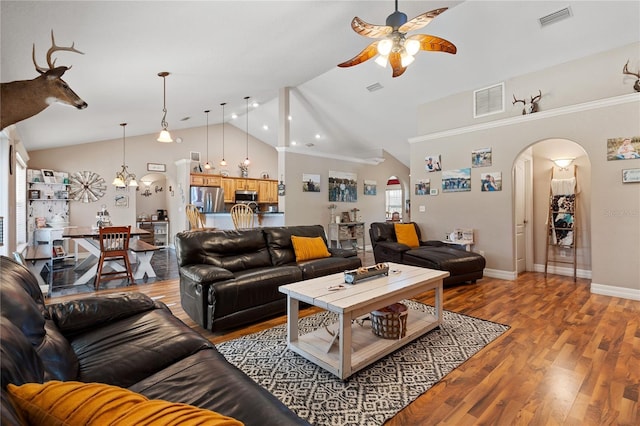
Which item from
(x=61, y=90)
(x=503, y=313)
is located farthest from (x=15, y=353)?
(x=503, y=313)

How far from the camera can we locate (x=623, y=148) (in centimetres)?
385

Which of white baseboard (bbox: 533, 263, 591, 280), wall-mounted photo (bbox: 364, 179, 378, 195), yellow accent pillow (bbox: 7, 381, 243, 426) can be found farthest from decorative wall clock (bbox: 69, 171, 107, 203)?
white baseboard (bbox: 533, 263, 591, 280)

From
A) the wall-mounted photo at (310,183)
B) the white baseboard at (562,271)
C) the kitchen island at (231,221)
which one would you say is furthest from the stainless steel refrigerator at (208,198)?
the white baseboard at (562,271)

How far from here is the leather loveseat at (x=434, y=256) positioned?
4.24 metres

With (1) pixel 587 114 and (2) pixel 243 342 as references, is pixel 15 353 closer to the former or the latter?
(2) pixel 243 342

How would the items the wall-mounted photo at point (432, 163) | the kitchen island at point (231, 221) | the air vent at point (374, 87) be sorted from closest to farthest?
the wall-mounted photo at point (432, 163), the air vent at point (374, 87), the kitchen island at point (231, 221)

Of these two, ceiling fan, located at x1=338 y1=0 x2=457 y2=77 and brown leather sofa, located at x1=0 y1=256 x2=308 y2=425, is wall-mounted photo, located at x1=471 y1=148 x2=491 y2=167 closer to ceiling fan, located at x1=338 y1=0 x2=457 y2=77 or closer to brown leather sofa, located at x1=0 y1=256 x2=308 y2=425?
ceiling fan, located at x1=338 y1=0 x2=457 y2=77

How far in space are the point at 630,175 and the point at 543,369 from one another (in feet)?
10.5

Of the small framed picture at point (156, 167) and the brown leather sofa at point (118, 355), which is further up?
the small framed picture at point (156, 167)

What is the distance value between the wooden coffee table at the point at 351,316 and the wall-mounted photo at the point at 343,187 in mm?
4986

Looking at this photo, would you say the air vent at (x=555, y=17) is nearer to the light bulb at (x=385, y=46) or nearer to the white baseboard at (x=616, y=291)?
the light bulb at (x=385, y=46)

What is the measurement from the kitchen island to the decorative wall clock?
2.82 meters

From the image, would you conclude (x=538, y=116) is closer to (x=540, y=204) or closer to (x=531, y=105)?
(x=531, y=105)

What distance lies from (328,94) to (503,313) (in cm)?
538
